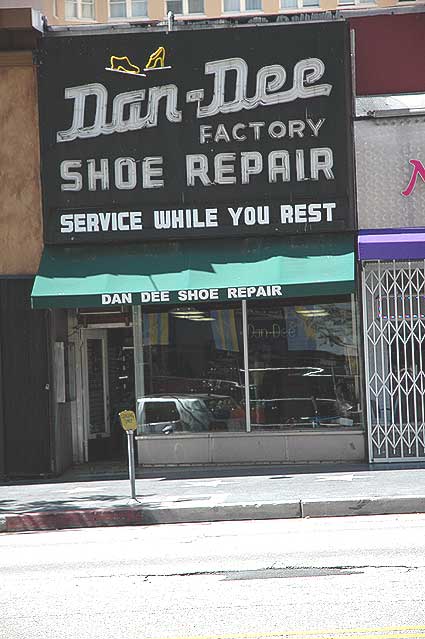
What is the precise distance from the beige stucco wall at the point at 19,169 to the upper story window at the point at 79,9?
14.3 metres

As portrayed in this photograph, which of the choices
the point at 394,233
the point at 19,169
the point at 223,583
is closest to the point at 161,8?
the point at 19,169

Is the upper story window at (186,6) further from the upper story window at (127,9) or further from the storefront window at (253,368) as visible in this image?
the storefront window at (253,368)

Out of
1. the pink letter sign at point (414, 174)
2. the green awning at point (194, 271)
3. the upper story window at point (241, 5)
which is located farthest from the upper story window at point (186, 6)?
the pink letter sign at point (414, 174)

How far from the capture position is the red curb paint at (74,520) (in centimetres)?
1373

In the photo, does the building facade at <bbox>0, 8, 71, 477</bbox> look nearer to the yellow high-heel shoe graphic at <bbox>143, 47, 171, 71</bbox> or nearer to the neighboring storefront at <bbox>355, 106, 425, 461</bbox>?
the yellow high-heel shoe graphic at <bbox>143, 47, 171, 71</bbox>

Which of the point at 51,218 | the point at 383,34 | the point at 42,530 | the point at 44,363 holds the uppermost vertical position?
the point at 383,34

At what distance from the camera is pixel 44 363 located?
18.0 metres

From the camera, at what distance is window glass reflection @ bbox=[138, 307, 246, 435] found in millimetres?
18141

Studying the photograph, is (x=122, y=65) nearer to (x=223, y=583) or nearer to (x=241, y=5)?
(x=223, y=583)

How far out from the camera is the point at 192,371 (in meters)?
18.3

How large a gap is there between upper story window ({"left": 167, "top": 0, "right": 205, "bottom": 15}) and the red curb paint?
65.7ft

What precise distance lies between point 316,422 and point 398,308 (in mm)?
2271

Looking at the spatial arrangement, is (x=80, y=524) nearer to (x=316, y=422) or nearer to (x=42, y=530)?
(x=42, y=530)

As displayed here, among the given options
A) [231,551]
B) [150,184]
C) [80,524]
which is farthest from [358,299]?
[231,551]
